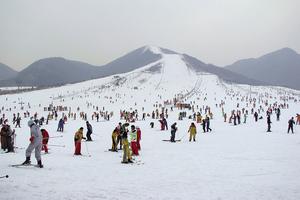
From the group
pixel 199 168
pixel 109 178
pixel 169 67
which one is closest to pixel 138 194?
pixel 109 178

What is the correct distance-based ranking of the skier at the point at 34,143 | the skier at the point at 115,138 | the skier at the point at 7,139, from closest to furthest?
the skier at the point at 34,143, the skier at the point at 7,139, the skier at the point at 115,138

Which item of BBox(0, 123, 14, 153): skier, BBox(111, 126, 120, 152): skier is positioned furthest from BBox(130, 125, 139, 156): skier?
BBox(0, 123, 14, 153): skier

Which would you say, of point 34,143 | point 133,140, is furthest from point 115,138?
point 34,143

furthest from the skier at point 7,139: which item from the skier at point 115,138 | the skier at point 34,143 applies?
the skier at point 34,143

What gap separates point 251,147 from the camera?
20.9 m

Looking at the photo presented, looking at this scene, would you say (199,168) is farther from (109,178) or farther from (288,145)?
(288,145)

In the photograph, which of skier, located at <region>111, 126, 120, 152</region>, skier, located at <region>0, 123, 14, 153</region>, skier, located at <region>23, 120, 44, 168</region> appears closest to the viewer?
skier, located at <region>23, 120, 44, 168</region>

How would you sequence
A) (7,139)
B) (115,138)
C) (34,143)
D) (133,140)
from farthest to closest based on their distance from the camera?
(115,138), (7,139), (133,140), (34,143)

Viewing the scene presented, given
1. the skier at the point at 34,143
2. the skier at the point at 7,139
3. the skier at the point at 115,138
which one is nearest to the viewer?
the skier at the point at 34,143

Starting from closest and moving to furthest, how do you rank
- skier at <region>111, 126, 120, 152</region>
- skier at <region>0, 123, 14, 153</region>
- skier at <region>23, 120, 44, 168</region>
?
skier at <region>23, 120, 44, 168</region>
skier at <region>0, 123, 14, 153</region>
skier at <region>111, 126, 120, 152</region>

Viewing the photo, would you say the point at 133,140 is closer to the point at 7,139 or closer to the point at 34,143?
the point at 34,143

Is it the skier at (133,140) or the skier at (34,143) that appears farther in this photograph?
the skier at (133,140)

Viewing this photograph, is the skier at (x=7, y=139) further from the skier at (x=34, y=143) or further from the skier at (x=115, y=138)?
the skier at (x=34, y=143)

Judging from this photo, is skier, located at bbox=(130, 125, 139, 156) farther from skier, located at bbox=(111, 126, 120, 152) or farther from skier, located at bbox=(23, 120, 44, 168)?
skier, located at bbox=(23, 120, 44, 168)
